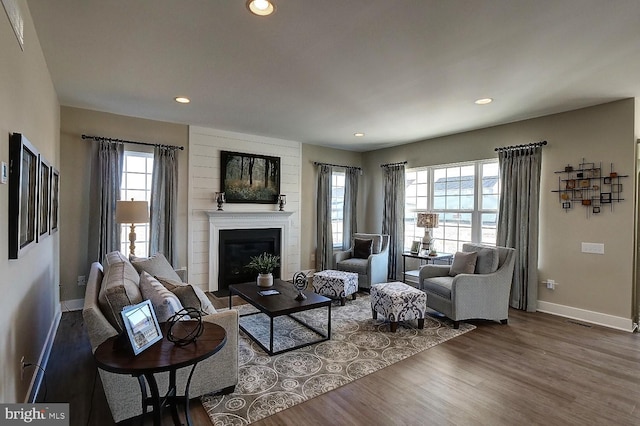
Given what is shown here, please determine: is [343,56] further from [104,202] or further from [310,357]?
[104,202]

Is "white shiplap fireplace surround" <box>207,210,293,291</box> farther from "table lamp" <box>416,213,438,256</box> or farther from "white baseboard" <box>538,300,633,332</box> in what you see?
"white baseboard" <box>538,300,633,332</box>

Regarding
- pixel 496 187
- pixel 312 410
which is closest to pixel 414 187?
pixel 496 187

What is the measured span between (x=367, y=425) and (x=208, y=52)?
303 centimetres

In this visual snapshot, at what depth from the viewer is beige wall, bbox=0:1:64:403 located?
1.70m

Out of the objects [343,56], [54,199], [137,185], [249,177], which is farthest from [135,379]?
[249,177]

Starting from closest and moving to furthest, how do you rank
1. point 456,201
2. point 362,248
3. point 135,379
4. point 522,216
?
point 135,379, point 522,216, point 456,201, point 362,248

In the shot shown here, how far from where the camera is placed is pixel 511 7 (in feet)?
6.77

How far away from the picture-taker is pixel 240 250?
5.58 m

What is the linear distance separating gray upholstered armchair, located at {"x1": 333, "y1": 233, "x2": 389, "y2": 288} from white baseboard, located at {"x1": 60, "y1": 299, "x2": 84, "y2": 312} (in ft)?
12.4

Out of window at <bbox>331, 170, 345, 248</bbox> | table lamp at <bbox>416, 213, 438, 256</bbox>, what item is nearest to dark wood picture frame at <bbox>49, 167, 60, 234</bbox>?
window at <bbox>331, 170, 345, 248</bbox>

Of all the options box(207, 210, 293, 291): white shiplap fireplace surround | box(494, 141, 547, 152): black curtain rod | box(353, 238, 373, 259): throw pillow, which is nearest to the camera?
box(494, 141, 547, 152): black curtain rod

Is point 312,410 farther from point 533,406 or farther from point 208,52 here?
point 208,52

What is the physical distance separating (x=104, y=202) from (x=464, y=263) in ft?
15.6

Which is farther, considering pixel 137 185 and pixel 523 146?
pixel 137 185
